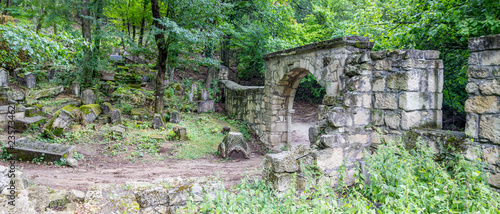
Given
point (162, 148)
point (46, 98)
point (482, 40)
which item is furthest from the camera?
point (46, 98)

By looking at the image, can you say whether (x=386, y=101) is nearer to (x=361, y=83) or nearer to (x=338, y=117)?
(x=361, y=83)

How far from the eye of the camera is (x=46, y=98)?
9.94 metres

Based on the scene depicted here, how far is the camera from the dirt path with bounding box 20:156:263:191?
4.61 m

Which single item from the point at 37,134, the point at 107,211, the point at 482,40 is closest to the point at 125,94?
the point at 37,134

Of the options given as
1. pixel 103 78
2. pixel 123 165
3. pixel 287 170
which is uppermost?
pixel 103 78

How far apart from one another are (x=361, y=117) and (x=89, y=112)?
771 cm

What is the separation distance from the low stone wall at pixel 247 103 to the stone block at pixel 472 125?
646 centimetres

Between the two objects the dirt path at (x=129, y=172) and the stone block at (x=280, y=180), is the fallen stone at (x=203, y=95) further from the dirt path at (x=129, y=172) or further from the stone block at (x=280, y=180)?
the stone block at (x=280, y=180)

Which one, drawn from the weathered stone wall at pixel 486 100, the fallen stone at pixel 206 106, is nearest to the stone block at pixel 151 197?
the weathered stone wall at pixel 486 100

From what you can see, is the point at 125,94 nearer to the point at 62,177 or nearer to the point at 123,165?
the point at 123,165

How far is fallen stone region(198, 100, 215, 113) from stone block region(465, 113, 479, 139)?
9948 mm

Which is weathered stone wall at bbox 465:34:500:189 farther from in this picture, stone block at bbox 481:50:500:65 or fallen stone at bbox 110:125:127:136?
fallen stone at bbox 110:125:127:136

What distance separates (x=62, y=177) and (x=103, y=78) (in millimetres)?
8358

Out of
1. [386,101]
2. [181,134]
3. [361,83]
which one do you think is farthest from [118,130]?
[386,101]
